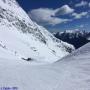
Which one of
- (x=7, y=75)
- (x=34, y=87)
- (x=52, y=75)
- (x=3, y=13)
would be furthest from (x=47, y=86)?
(x=3, y=13)

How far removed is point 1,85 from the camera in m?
9.66

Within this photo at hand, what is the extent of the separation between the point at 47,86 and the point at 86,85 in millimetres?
1807

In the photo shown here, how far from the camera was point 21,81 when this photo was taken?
411 inches

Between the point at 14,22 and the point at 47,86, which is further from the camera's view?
the point at 14,22

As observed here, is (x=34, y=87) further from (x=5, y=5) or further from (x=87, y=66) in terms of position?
(x=5, y=5)

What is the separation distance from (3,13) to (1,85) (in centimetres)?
16549

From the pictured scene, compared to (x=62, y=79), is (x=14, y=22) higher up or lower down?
higher up

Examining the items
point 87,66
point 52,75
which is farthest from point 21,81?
point 87,66

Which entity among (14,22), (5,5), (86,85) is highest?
(5,5)

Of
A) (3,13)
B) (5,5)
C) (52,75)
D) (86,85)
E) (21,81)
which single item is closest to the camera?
(86,85)

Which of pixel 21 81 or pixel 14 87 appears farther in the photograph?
pixel 21 81

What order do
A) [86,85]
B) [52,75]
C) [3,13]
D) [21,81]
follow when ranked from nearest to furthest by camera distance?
1. [86,85]
2. [21,81]
3. [52,75]
4. [3,13]

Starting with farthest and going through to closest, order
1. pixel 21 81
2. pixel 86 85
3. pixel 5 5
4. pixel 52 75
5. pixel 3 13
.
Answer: pixel 5 5 → pixel 3 13 → pixel 52 75 → pixel 21 81 → pixel 86 85

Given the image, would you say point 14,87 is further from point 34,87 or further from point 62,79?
point 62,79
